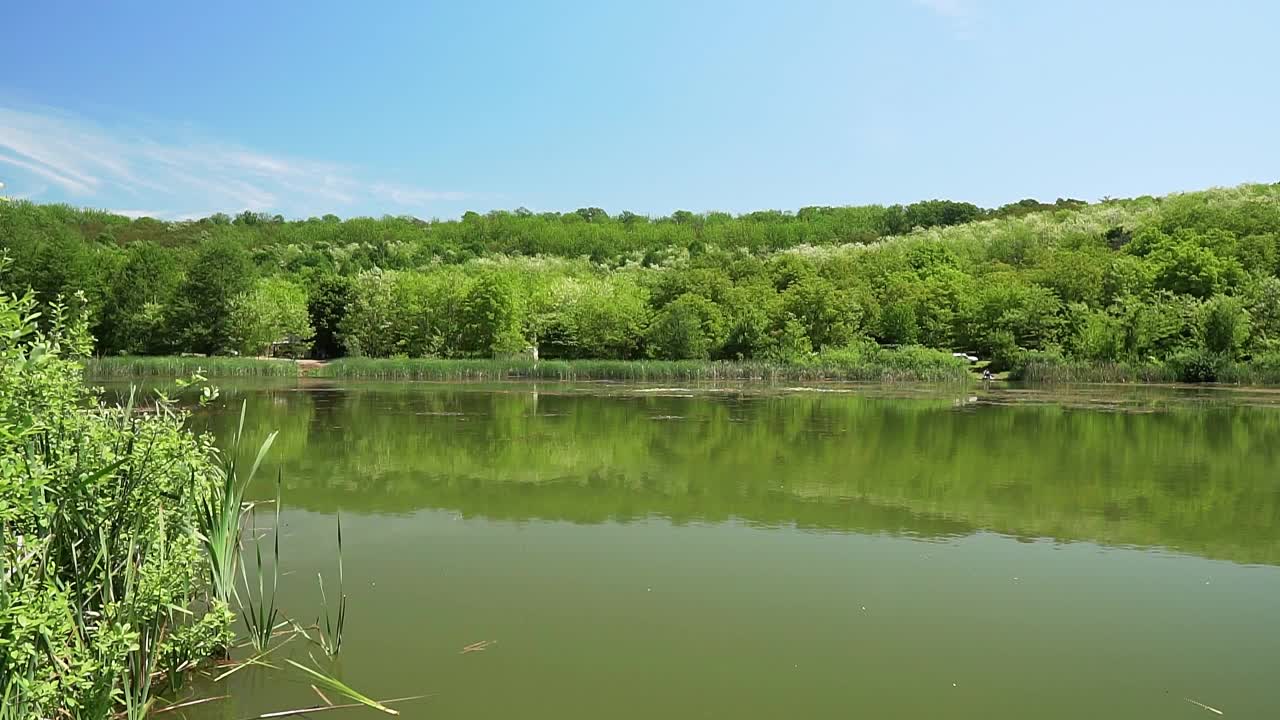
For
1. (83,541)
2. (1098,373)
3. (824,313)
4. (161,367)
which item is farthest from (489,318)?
(83,541)

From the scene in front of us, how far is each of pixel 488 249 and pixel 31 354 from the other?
96.0 metres

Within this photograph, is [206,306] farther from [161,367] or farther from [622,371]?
[622,371]

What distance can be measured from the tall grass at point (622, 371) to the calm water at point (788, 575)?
23596 mm

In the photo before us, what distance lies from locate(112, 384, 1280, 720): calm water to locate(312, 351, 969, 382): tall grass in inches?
929

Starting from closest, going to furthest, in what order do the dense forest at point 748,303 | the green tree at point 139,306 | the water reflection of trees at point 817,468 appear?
the water reflection of trees at point 817,468 < the dense forest at point 748,303 < the green tree at point 139,306

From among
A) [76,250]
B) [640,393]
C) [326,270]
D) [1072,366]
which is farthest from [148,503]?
[326,270]

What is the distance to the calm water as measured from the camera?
5027 mm

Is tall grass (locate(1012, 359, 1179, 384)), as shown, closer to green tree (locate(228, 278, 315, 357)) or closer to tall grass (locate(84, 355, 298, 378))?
tall grass (locate(84, 355, 298, 378))

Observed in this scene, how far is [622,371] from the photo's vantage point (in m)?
40.5

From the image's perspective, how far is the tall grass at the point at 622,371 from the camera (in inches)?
1571

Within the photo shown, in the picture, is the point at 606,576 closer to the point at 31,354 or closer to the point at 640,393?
the point at 31,354

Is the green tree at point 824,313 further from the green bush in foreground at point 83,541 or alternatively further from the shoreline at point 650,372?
the green bush in foreground at point 83,541

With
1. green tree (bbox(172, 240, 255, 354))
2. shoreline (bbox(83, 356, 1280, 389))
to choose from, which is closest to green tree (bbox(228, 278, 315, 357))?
green tree (bbox(172, 240, 255, 354))

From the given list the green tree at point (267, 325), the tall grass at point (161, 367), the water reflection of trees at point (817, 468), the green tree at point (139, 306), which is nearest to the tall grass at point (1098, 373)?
the water reflection of trees at point (817, 468)
